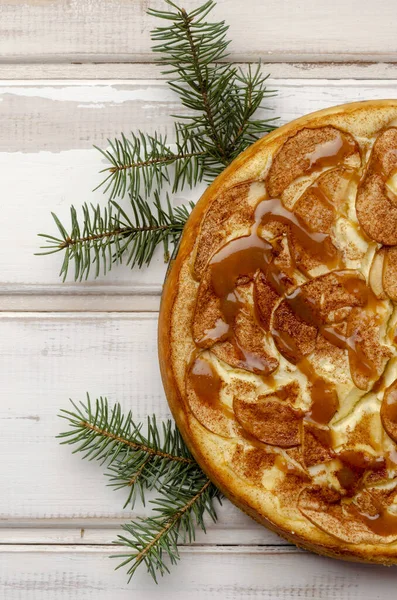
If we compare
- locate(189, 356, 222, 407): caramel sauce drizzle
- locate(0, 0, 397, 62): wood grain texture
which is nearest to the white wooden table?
locate(0, 0, 397, 62): wood grain texture

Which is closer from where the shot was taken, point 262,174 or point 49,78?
point 262,174

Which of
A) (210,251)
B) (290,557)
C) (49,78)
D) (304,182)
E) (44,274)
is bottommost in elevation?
(290,557)

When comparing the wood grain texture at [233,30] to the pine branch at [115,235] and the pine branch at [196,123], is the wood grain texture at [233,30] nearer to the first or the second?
the pine branch at [196,123]

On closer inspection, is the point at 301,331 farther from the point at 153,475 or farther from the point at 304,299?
the point at 153,475

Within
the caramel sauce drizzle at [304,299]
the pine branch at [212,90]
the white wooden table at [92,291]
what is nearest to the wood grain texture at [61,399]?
the white wooden table at [92,291]

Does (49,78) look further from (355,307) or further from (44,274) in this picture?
(355,307)

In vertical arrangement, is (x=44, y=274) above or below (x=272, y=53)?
below

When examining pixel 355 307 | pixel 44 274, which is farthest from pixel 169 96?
pixel 355 307
